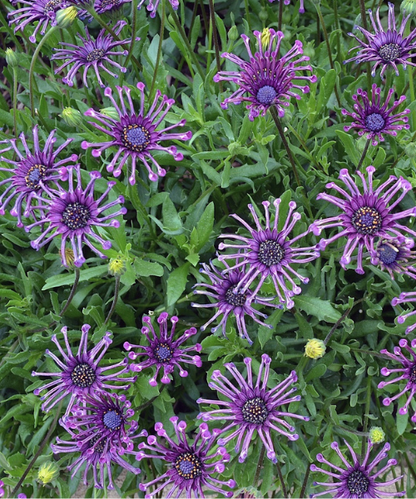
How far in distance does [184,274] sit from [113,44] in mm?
802

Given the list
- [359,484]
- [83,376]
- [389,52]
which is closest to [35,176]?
[83,376]

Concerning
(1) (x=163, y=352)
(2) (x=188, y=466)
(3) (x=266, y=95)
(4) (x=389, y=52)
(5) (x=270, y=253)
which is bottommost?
(2) (x=188, y=466)

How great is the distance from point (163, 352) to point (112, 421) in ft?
0.87

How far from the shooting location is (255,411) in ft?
5.18

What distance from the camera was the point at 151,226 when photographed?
198 cm

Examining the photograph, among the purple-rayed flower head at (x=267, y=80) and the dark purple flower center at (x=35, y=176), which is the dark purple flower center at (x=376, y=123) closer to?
the purple-rayed flower head at (x=267, y=80)

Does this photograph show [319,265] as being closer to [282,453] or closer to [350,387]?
[350,387]

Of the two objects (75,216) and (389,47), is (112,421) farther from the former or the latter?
(389,47)

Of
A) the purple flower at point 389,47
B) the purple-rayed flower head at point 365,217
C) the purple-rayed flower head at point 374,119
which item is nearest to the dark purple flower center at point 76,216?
the purple-rayed flower head at point 365,217

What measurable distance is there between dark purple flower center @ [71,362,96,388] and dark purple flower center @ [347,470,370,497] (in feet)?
2.81

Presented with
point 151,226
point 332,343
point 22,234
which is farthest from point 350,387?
point 22,234

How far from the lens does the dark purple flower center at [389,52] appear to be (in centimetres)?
178

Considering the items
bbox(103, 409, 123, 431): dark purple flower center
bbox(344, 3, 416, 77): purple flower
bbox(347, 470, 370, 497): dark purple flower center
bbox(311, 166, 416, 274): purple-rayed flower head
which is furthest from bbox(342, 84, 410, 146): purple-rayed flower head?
bbox(103, 409, 123, 431): dark purple flower center

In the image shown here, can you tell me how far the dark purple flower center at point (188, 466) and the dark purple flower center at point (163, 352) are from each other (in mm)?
298
